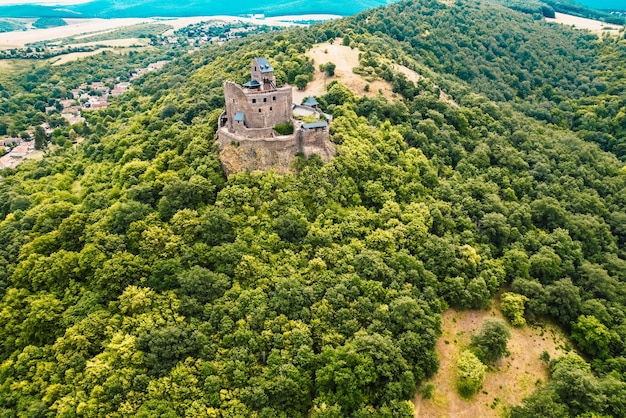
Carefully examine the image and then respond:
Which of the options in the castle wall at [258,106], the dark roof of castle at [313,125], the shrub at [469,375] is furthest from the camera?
the dark roof of castle at [313,125]

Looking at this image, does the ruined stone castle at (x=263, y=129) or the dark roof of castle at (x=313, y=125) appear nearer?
the ruined stone castle at (x=263, y=129)

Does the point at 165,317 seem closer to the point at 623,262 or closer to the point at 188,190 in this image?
the point at 188,190

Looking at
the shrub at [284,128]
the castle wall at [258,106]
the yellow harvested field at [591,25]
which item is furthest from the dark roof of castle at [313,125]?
the yellow harvested field at [591,25]

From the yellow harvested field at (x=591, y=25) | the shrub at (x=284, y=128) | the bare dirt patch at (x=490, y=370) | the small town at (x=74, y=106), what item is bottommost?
the small town at (x=74, y=106)

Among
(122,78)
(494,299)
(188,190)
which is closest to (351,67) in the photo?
(188,190)

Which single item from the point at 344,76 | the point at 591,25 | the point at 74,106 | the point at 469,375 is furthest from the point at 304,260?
the point at 591,25

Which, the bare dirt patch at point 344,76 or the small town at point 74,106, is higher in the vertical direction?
the bare dirt patch at point 344,76

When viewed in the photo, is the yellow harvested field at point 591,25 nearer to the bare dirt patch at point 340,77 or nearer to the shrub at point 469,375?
the bare dirt patch at point 340,77
